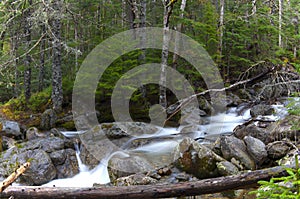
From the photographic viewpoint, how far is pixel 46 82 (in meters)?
18.9

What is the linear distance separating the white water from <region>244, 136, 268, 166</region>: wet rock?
3.53 ft

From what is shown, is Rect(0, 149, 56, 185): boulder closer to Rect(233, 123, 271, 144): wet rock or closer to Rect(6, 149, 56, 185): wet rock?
Rect(6, 149, 56, 185): wet rock

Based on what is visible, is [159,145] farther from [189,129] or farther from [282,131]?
[282,131]

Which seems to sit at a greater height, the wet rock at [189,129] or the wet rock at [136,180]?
the wet rock at [189,129]

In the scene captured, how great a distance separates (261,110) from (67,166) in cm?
725

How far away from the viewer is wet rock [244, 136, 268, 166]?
6379 mm

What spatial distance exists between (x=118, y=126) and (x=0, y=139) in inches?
154

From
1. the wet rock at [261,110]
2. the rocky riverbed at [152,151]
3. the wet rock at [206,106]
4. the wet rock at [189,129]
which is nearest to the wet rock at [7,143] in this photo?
the rocky riverbed at [152,151]

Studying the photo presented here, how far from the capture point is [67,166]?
7.80 meters

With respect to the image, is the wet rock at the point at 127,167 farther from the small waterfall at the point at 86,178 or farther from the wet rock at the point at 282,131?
the wet rock at the point at 282,131

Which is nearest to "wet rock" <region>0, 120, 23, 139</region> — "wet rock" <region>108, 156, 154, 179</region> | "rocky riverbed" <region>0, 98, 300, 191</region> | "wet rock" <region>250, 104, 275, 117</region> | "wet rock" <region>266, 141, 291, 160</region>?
"rocky riverbed" <region>0, 98, 300, 191</region>

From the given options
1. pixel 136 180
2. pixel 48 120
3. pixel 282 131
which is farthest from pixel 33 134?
pixel 282 131

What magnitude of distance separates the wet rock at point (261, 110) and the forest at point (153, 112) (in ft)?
0.13

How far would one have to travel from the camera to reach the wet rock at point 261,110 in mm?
9938
